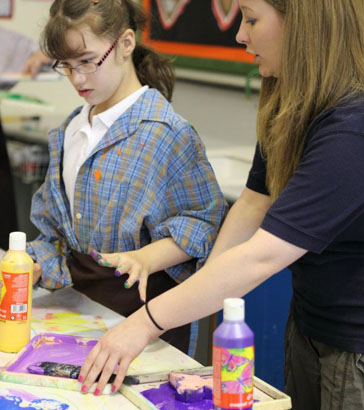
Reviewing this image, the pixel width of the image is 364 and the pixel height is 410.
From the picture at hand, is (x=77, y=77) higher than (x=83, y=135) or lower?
higher

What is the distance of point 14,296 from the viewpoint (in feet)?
5.04

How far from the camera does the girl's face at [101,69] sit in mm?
1762

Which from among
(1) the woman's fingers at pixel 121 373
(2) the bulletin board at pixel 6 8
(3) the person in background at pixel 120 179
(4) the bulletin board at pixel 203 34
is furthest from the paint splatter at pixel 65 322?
(2) the bulletin board at pixel 6 8

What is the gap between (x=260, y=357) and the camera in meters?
2.58

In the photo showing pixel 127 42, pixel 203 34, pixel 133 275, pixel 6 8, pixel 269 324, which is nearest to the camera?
pixel 133 275

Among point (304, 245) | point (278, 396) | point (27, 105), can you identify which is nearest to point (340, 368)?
point (278, 396)

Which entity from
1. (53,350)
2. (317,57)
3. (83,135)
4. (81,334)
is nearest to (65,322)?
(81,334)

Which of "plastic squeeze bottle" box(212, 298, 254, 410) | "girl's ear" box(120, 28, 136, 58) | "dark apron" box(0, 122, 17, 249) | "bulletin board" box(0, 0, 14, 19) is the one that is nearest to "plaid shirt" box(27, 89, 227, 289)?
"girl's ear" box(120, 28, 136, 58)

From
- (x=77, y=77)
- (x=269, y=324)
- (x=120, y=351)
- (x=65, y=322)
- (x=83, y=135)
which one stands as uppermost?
(x=77, y=77)

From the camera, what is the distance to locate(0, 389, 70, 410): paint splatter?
1.32m

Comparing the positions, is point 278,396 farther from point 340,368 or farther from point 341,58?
point 341,58

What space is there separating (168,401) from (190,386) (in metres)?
0.05

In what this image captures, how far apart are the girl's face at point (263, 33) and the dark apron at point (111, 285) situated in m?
0.61

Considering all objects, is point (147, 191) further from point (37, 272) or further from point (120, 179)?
point (37, 272)
